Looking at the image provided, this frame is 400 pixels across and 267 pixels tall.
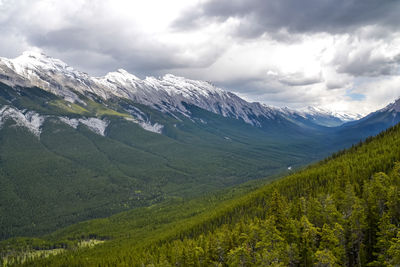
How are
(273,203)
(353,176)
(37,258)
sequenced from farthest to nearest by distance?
(37,258) < (353,176) < (273,203)

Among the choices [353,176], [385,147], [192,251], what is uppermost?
[385,147]

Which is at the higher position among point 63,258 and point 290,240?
point 290,240

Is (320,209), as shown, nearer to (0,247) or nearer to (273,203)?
(273,203)

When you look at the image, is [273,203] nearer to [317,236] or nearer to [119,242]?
[317,236]

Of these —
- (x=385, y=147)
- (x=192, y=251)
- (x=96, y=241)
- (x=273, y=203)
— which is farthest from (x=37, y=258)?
(x=385, y=147)

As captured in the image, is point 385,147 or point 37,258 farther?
point 37,258

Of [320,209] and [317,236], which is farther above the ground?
[320,209]

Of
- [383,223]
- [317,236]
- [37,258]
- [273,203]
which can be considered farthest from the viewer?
[37,258]

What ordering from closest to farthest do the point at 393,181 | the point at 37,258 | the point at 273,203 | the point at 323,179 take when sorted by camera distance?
the point at 393,181, the point at 273,203, the point at 323,179, the point at 37,258

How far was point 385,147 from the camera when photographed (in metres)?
132

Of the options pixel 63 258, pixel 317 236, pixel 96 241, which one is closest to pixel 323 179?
pixel 317 236

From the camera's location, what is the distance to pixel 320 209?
239 ft

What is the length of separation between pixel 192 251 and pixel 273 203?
86.9ft

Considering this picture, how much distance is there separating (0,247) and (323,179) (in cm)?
20132
